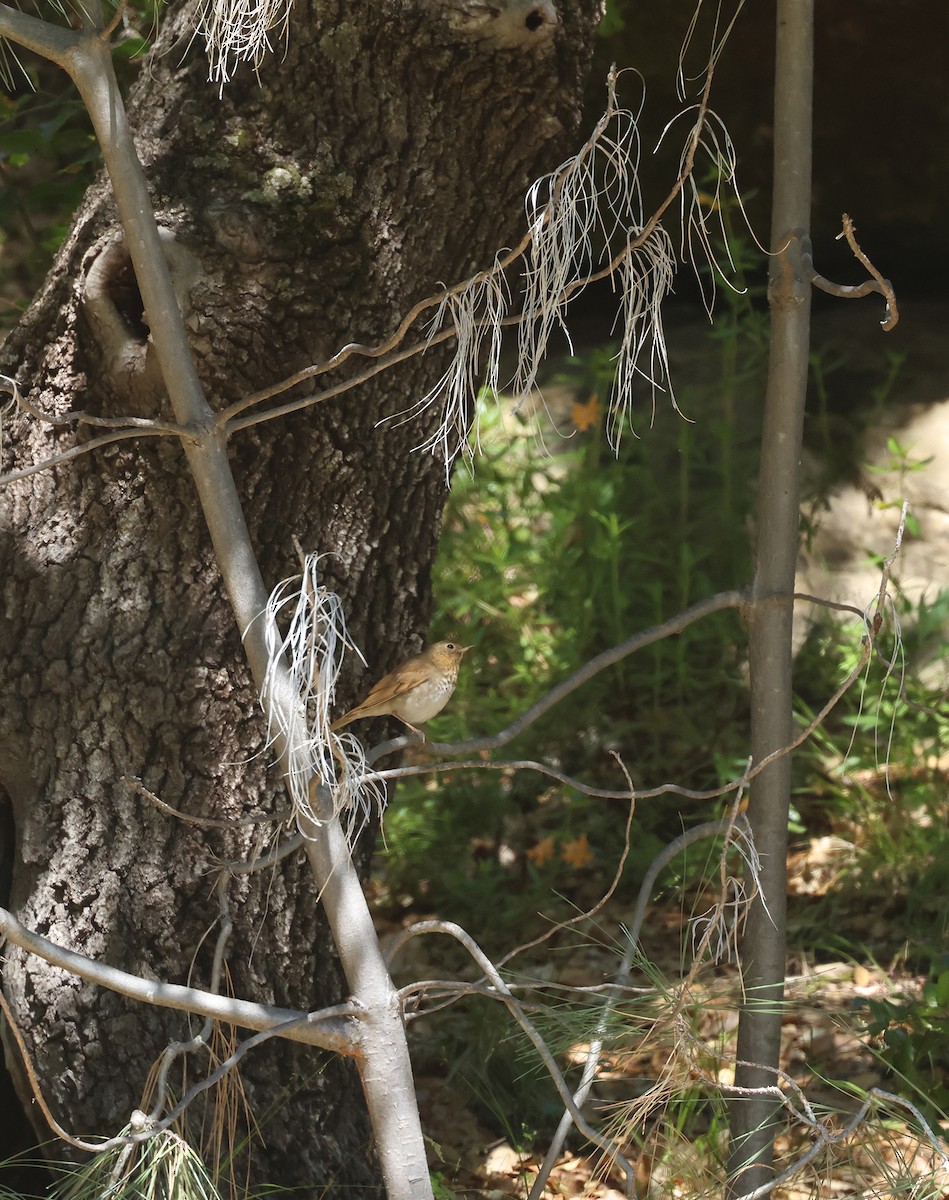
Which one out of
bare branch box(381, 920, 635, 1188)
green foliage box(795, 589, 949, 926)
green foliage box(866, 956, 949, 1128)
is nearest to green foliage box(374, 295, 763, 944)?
green foliage box(795, 589, 949, 926)

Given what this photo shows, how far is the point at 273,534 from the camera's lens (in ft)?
6.68

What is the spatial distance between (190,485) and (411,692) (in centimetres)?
48

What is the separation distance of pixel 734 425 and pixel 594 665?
254 centimetres

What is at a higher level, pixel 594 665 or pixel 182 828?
pixel 594 665

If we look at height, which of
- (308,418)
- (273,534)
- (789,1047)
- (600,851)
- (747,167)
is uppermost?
(747,167)

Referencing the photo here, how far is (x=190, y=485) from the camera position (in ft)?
6.48

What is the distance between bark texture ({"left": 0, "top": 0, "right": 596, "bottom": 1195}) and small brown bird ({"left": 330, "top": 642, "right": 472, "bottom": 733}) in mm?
189

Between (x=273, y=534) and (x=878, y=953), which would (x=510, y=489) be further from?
(x=273, y=534)

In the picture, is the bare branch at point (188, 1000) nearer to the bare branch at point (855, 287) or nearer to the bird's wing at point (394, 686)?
the bird's wing at point (394, 686)

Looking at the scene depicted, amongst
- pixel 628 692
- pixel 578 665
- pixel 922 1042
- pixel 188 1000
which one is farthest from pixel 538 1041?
pixel 628 692

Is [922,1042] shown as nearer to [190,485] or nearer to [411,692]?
[411,692]

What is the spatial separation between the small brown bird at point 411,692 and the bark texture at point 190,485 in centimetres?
19

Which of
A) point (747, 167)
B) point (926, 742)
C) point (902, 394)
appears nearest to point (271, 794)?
point (926, 742)

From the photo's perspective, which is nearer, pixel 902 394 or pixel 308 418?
pixel 308 418
